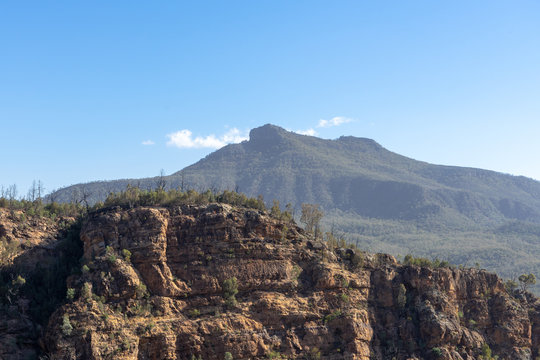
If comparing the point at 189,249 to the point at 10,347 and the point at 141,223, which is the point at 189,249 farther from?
the point at 10,347

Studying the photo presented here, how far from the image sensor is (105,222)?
77875 millimetres

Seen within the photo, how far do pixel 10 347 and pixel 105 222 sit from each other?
18.3 metres

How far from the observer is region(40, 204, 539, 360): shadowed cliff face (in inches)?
2785

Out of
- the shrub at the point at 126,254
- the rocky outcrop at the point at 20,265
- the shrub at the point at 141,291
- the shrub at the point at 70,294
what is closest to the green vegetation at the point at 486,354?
the shrub at the point at 141,291

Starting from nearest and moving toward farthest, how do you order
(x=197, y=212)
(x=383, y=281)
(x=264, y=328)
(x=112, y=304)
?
(x=112, y=304)
(x=264, y=328)
(x=197, y=212)
(x=383, y=281)

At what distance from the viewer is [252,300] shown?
78688mm

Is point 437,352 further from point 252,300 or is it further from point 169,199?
point 169,199

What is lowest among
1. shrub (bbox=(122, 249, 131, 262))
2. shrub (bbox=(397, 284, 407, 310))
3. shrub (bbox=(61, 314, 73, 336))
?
shrub (bbox=(61, 314, 73, 336))

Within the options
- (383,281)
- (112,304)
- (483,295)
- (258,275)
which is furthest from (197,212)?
(483,295)

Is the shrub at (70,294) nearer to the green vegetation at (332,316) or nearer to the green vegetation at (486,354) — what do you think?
the green vegetation at (332,316)

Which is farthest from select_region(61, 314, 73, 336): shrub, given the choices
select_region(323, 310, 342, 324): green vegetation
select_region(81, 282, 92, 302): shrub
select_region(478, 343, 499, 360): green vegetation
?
select_region(478, 343, 499, 360): green vegetation

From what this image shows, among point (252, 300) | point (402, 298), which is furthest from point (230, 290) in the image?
point (402, 298)

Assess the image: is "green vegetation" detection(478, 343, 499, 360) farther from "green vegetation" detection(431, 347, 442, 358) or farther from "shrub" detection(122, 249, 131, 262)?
"shrub" detection(122, 249, 131, 262)

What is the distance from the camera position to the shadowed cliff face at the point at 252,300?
70750 mm
